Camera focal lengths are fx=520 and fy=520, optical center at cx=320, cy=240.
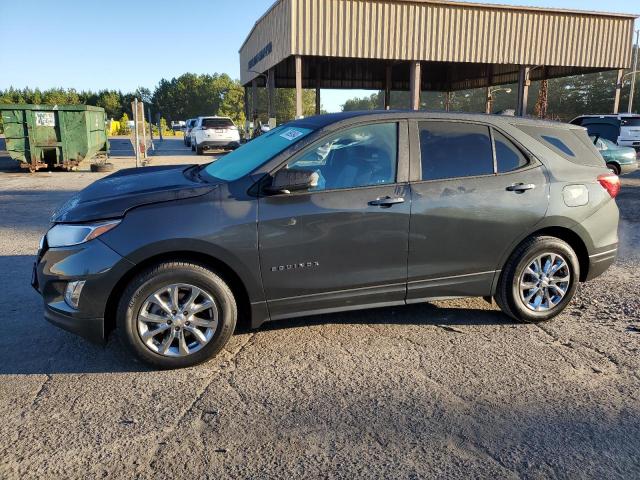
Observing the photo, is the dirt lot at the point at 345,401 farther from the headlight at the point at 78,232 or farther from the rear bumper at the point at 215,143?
the rear bumper at the point at 215,143

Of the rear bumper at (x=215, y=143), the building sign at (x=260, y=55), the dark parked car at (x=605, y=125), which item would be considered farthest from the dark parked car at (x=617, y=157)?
the rear bumper at (x=215, y=143)

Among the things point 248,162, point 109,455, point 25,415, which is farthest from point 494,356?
point 25,415

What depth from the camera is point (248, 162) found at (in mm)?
3947

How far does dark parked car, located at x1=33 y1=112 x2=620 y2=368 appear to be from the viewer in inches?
133

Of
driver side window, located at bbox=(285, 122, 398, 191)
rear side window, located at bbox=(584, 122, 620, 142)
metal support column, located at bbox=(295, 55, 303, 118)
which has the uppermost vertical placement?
metal support column, located at bbox=(295, 55, 303, 118)

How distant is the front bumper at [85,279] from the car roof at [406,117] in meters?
1.72

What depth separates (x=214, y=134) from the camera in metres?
24.2

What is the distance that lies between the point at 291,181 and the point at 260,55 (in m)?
24.5

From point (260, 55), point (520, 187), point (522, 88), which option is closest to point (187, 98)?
point (260, 55)

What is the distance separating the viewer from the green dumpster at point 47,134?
50.2 ft

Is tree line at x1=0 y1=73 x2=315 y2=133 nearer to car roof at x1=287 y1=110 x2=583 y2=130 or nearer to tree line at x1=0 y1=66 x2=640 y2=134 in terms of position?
tree line at x1=0 y1=66 x2=640 y2=134

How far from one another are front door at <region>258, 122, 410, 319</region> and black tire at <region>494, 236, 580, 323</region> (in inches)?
37.1

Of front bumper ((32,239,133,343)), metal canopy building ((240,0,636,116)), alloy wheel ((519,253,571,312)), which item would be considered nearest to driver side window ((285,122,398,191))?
front bumper ((32,239,133,343))

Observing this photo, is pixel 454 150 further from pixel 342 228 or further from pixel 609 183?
pixel 609 183
